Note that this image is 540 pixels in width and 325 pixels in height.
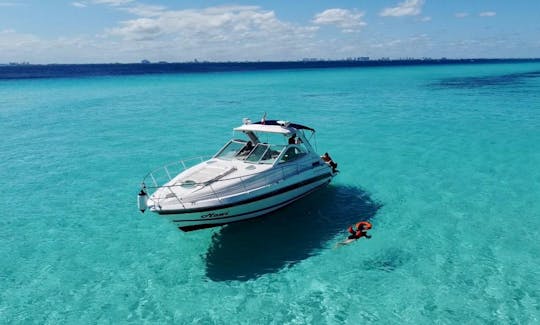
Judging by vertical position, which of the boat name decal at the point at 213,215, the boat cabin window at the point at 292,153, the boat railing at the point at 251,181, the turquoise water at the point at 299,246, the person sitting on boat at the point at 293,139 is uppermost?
the person sitting on boat at the point at 293,139

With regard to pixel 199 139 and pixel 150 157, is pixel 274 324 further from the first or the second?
pixel 199 139

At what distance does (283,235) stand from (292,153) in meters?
3.53

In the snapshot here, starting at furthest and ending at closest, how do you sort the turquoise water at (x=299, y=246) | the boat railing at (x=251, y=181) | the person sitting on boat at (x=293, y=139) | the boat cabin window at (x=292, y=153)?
the person sitting on boat at (x=293, y=139)
the boat cabin window at (x=292, y=153)
the boat railing at (x=251, y=181)
the turquoise water at (x=299, y=246)

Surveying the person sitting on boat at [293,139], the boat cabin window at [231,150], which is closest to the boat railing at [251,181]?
the person sitting on boat at [293,139]

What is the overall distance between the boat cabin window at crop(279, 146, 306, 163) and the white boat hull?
3.49 feet

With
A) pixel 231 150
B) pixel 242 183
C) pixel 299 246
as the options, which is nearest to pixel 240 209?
pixel 242 183

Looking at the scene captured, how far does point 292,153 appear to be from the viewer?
15859 mm

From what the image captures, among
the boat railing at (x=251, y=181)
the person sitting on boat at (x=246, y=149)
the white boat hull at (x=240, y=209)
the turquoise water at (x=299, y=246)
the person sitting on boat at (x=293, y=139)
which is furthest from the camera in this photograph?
the person sitting on boat at (x=293, y=139)

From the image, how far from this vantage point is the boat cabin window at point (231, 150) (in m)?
16.2

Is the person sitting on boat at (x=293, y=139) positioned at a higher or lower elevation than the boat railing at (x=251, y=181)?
higher

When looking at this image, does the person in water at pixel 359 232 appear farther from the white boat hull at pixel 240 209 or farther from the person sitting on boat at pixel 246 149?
the person sitting on boat at pixel 246 149

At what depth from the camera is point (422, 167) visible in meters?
22.0

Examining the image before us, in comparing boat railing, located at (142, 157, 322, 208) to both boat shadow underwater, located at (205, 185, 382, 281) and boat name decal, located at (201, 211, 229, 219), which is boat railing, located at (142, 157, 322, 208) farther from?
boat shadow underwater, located at (205, 185, 382, 281)

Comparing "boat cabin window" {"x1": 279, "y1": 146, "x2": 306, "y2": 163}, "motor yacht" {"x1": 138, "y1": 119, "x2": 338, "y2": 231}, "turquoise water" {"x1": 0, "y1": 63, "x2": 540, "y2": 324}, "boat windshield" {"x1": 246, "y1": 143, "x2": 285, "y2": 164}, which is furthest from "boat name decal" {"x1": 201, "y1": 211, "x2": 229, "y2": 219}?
"boat cabin window" {"x1": 279, "y1": 146, "x2": 306, "y2": 163}
